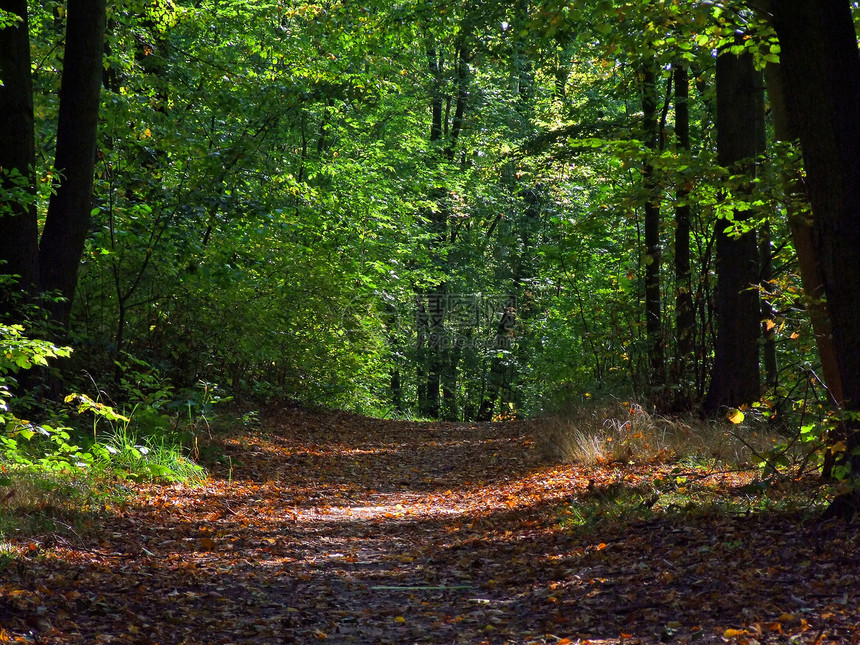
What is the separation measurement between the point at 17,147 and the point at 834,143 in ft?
25.8

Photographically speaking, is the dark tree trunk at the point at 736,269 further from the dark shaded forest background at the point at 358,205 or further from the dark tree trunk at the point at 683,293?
the dark tree trunk at the point at 683,293

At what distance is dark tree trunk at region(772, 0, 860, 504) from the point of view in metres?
4.66

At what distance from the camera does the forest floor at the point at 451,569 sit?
3.97 metres

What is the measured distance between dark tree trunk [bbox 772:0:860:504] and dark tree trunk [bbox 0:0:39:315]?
7.19 meters

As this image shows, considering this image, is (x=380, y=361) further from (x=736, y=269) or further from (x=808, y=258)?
(x=808, y=258)

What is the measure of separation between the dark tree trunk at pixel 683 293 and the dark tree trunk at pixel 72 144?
7.38m

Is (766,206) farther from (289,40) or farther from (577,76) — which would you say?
(577,76)

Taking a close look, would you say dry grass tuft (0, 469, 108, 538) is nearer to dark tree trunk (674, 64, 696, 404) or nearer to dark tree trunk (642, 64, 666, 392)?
dark tree trunk (642, 64, 666, 392)

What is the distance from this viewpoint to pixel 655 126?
513 inches

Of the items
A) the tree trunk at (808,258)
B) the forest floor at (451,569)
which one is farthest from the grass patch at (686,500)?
the tree trunk at (808,258)

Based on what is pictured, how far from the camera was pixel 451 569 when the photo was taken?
560 cm

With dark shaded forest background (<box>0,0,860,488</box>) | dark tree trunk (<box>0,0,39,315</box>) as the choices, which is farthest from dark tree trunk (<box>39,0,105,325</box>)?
dark tree trunk (<box>0,0,39,315</box>)

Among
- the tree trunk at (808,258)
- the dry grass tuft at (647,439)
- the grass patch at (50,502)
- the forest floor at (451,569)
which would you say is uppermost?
the tree trunk at (808,258)

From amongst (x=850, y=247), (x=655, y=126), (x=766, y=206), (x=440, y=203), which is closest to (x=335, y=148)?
(x=440, y=203)
